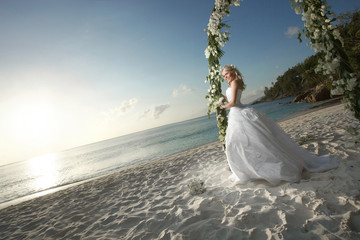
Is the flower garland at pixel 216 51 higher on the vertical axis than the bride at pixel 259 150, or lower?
higher

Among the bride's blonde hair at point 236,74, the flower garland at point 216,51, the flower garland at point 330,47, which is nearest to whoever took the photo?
the flower garland at point 330,47

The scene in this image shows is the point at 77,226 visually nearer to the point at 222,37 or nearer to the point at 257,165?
the point at 257,165

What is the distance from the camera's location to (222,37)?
4496 mm

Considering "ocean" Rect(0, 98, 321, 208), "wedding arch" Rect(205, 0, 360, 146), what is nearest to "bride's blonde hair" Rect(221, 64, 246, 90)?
"wedding arch" Rect(205, 0, 360, 146)

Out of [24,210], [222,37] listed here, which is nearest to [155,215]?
[222,37]

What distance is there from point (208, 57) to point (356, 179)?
3.99m

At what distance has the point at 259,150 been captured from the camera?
3.43m

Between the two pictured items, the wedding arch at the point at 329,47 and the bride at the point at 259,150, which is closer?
the wedding arch at the point at 329,47

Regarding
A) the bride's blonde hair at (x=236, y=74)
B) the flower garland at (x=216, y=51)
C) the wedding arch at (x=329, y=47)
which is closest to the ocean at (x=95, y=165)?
the flower garland at (x=216, y=51)

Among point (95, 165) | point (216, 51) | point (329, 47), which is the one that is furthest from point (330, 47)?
point (95, 165)

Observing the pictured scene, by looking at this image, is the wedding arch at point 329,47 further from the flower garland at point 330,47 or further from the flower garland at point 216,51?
the flower garland at point 216,51

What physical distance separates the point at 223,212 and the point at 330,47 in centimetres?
314

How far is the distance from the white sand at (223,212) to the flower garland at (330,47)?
1.51 m

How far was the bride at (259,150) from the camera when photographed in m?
3.35
